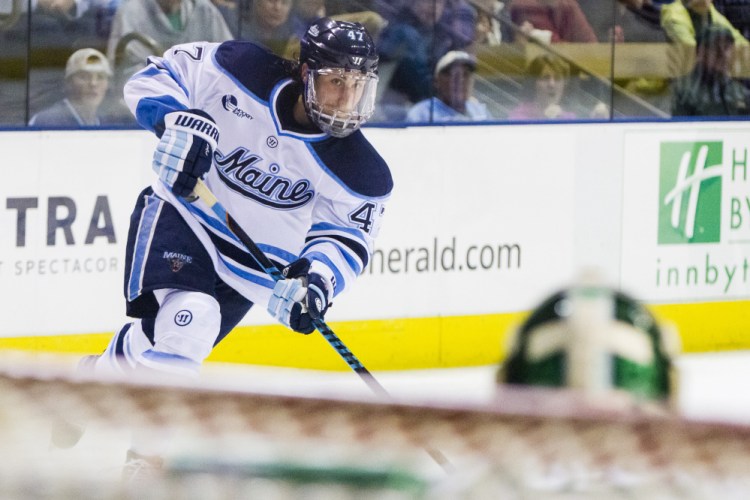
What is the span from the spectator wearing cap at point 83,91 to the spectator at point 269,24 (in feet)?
1.84

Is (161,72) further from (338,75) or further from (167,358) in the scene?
(167,358)

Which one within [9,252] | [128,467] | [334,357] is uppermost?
[128,467]

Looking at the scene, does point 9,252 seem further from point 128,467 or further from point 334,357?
point 128,467

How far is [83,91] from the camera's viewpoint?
229 inches

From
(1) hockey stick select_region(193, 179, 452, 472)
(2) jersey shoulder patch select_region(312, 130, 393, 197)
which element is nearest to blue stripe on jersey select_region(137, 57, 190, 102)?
(1) hockey stick select_region(193, 179, 452, 472)

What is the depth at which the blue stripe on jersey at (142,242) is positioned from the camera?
4.70m

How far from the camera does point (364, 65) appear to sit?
484 centimetres

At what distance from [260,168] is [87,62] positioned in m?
1.26

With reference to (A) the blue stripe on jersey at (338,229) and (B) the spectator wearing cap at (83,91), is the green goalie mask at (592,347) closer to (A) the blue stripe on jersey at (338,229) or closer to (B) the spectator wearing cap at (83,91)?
(A) the blue stripe on jersey at (338,229)

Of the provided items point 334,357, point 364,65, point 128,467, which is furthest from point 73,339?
point 128,467

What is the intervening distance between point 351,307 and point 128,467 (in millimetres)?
4865

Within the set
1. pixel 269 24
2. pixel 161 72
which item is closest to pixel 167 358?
pixel 161 72

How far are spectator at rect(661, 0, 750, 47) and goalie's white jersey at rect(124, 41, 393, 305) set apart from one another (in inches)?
110

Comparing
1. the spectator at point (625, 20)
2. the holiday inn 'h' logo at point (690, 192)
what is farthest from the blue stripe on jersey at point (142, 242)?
the holiday inn 'h' logo at point (690, 192)
